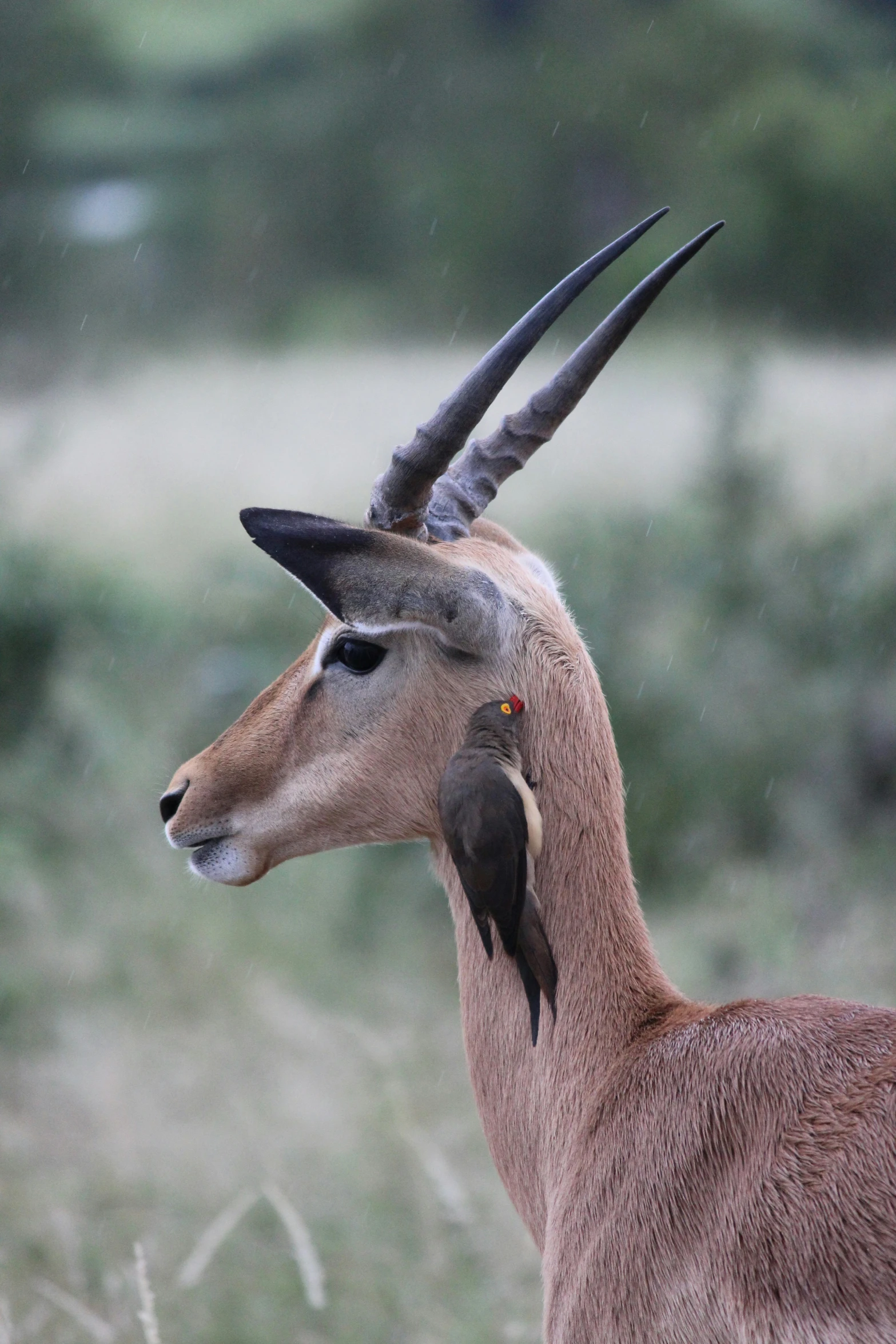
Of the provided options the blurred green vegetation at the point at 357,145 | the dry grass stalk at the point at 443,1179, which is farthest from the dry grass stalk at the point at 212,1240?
the blurred green vegetation at the point at 357,145

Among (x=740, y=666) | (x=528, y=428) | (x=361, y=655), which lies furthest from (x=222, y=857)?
(x=740, y=666)

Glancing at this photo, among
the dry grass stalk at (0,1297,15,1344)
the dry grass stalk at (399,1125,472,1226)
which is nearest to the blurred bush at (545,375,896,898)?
the dry grass stalk at (399,1125,472,1226)

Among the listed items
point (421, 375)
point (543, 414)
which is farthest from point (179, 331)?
point (543, 414)

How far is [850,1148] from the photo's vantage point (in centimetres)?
226

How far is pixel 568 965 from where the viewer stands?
2.80 meters

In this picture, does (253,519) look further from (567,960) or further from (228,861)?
(567,960)

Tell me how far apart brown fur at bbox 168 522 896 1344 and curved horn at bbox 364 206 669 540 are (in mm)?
141

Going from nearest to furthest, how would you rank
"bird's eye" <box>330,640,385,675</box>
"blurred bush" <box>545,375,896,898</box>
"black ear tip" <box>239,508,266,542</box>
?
"black ear tip" <box>239,508,266,542</box>
"bird's eye" <box>330,640,385,675</box>
"blurred bush" <box>545,375,896,898</box>

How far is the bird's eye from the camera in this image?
2926 mm

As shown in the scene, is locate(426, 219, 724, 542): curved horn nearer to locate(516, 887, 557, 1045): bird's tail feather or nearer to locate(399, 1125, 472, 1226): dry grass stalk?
locate(516, 887, 557, 1045): bird's tail feather

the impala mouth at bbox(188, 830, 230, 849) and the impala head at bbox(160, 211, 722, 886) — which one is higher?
the impala head at bbox(160, 211, 722, 886)

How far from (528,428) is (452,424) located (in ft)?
1.08

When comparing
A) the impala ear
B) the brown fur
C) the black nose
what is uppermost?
the impala ear

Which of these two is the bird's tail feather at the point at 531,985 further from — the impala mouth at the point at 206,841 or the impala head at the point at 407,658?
the impala mouth at the point at 206,841
